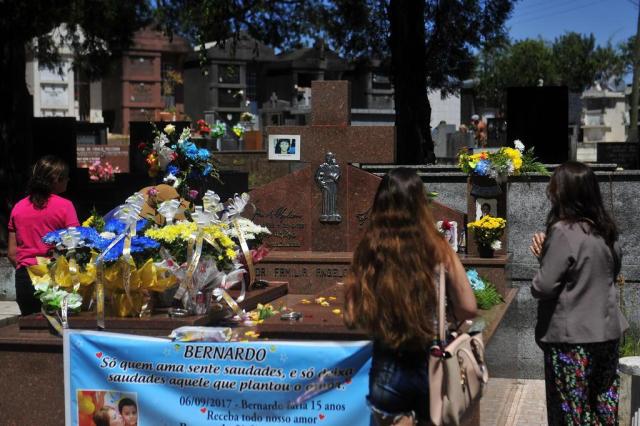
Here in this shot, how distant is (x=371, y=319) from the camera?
4082mm

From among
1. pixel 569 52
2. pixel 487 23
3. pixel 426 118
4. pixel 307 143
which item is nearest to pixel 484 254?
pixel 307 143

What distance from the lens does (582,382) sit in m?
4.84

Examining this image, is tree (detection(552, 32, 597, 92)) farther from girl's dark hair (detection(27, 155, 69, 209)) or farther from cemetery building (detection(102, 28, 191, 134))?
girl's dark hair (detection(27, 155, 69, 209))

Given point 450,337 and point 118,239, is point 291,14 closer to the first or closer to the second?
point 118,239

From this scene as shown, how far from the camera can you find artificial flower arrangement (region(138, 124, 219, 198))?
8352 mm

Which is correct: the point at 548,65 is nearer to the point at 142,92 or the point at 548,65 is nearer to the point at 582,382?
the point at 142,92

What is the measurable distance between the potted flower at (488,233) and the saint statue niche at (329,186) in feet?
5.23

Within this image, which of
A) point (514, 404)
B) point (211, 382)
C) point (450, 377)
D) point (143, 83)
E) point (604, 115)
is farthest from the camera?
point (604, 115)

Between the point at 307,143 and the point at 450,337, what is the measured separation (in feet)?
18.0

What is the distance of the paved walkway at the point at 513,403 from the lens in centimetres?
713

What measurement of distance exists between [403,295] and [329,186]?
543 cm

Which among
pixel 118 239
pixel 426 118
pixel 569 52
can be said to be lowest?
pixel 118 239

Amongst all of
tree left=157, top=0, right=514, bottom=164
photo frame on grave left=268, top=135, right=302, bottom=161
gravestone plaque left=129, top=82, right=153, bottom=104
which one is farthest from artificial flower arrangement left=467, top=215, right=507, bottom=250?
gravestone plaque left=129, top=82, right=153, bottom=104

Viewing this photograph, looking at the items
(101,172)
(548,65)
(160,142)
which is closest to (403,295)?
(160,142)
